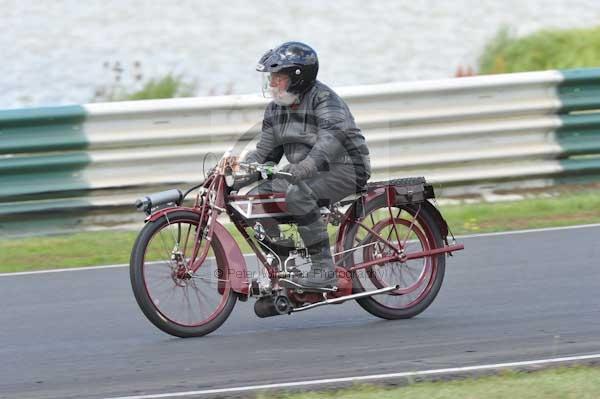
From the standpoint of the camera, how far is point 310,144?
6.81m

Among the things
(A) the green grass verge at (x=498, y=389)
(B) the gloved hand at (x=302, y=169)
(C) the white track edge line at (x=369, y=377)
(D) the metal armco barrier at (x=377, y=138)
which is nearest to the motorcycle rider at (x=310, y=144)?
(B) the gloved hand at (x=302, y=169)

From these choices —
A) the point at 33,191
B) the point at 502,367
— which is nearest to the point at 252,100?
the point at 33,191

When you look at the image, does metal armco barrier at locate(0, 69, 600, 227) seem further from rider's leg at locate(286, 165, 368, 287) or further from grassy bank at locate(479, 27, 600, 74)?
rider's leg at locate(286, 165, 368, 287)

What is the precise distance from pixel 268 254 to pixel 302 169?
0.61 metres

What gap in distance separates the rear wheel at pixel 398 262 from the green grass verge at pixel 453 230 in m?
1.79

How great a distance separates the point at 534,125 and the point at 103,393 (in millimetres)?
6794

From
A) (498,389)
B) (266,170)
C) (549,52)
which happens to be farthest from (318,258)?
(549,52)

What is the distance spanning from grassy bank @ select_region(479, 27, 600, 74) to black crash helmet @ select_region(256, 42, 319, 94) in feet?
27.8

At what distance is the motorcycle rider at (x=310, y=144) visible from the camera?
668 cm

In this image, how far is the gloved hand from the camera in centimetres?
665

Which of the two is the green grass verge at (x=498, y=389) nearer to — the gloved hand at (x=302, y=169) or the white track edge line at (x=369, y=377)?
the white track edge line at (x=369, y=377)

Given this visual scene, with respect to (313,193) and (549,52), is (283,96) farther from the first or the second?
(549,52)

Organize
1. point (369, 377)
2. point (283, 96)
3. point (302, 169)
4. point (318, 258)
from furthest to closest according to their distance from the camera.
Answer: point (318, 258) → point (283, 96) → point (302, 169) → point (369, 377)

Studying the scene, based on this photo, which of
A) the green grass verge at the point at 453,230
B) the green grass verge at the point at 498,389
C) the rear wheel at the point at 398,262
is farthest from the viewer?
the green grass verge at the point at 453,230
